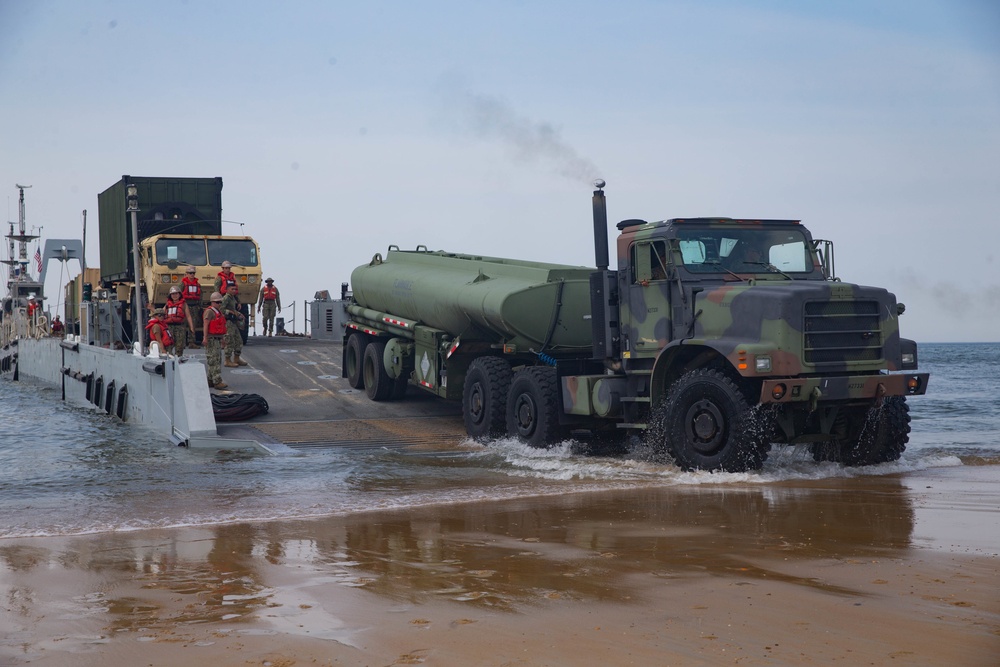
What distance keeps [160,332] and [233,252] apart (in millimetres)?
6416

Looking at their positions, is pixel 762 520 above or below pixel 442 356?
below

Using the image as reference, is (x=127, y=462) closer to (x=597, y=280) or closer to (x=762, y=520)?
(x=597, y=280)

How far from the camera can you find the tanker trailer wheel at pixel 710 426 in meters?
9.96

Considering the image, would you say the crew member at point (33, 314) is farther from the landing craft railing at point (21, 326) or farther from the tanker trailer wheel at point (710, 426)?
the tanker trailer wheel at point (710, 426)

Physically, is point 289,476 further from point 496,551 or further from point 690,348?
point 496,551

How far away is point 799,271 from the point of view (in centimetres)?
1116

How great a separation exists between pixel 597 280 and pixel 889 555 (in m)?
5.81

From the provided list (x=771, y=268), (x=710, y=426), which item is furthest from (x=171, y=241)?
(x=710, y=426)

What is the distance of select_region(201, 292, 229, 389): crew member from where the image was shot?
51.3 ft

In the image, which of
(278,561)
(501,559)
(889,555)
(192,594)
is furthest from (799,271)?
(192,594)

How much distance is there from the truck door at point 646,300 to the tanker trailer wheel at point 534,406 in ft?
3.87

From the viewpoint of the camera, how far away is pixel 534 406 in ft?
41.5

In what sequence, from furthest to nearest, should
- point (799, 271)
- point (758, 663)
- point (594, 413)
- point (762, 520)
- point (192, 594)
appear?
point (594, 413) → point (799, 271) → point (762, 520) → point (192, 594) → point (758, 663)

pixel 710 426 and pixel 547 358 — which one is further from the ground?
pixel 547 358
